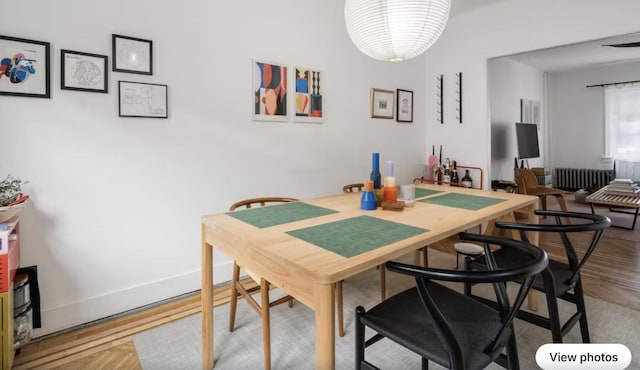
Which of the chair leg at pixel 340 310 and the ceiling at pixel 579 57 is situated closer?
the chair leg at pixel 340 310

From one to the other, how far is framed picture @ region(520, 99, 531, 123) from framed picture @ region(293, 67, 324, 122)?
165 inches

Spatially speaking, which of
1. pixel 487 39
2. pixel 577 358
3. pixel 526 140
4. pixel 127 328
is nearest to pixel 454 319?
pixel 577 358

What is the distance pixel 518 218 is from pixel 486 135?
2.89 ft

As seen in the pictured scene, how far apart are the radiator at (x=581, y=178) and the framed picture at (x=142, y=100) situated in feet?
23.6

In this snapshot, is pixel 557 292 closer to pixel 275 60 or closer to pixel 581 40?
pixel 275 60

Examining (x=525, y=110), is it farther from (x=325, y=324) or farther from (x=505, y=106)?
(x=325, y=324)

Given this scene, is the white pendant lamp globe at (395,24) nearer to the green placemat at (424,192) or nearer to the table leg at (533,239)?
the green placemat at (424,192)

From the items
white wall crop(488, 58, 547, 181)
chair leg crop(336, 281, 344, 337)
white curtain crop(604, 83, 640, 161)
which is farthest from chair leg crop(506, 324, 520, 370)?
white curtain crop(604, 83, 640, 161)

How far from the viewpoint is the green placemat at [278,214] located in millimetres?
1473

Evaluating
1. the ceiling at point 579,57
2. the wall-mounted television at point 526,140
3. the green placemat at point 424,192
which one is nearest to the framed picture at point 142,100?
the green placemat at point 424,192

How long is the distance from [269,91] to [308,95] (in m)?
0.37

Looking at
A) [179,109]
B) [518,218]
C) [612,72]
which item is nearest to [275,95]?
[179,109]

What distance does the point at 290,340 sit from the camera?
1.78 metres

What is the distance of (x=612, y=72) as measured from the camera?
6.03 meters
